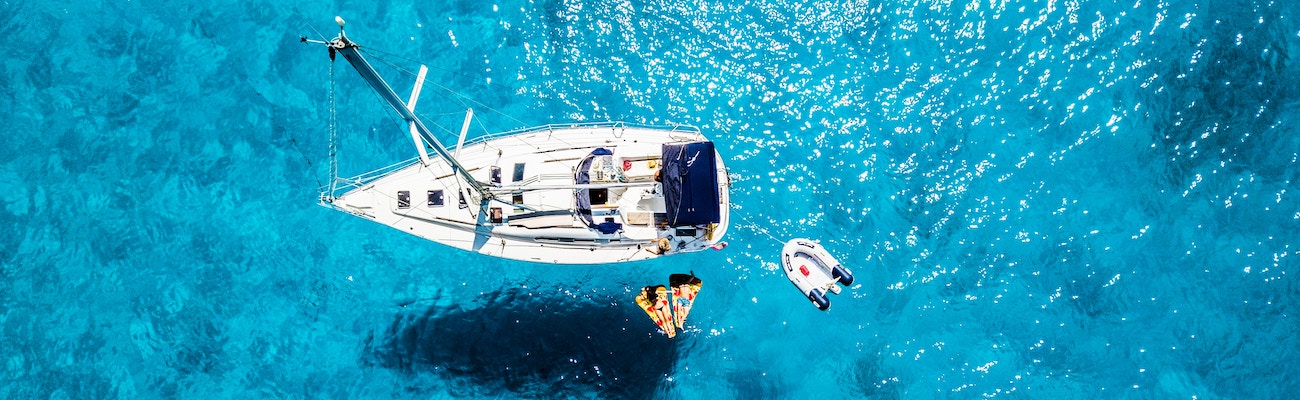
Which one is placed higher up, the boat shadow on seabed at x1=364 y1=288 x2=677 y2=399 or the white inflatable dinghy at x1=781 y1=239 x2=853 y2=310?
the white inflatable dinghy at x1=781 y1=239 x2=853 y2=310

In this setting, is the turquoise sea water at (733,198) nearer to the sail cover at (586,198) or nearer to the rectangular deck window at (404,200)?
the rectangular deck window at (404,200)

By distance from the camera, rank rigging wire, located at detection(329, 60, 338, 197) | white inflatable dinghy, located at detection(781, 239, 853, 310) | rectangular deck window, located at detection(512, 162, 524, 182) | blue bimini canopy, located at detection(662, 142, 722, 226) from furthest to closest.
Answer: white inflatable dinghy, located at detection(781, 239, 853, 310)
rectangular deck window, located at detection(512, 162, 524, 182)
rigging wire, located at detection(329, 60, 338, 197)
blue bimini canopy, located at detection(662, 142, 722, 226)

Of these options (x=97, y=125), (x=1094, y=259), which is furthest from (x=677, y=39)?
(x=97, y=125)

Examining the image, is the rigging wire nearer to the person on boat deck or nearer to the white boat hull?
the white boat hull

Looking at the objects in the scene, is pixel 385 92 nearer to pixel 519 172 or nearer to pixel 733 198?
pixel 519 172

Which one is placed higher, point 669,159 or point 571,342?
point 669,159

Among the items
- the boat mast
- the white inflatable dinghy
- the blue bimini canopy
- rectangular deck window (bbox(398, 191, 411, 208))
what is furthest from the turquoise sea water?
the boat mast

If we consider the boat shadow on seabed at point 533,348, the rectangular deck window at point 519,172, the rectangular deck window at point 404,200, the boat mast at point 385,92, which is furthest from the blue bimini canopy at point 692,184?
the rectangular deck window at point 404,200

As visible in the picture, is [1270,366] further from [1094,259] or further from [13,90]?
[13,90]
